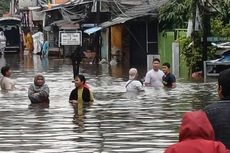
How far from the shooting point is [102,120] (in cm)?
1536

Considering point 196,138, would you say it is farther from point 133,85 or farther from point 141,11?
point 141,11

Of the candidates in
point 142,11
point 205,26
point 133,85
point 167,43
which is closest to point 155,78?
point 133,85

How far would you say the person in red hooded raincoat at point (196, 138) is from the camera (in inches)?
221

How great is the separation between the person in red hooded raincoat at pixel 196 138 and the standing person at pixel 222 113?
2.66ft

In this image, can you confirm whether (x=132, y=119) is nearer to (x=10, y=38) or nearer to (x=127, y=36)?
(x=127, y=36)

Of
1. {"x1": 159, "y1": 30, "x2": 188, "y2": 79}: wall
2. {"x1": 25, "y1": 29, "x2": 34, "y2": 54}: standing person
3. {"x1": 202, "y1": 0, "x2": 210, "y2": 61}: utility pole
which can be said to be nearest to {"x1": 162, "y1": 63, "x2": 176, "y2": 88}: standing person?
{"x1": 202, "y1": 0, "x2": 210, "y2": 61}: utility pole

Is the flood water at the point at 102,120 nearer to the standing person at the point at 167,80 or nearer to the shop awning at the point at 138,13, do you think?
the standing person at the point at 167,80

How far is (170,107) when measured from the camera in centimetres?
1792

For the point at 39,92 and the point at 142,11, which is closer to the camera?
the point at 39,92

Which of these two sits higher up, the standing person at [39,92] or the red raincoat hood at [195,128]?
the red raincoat hood at [195,128]

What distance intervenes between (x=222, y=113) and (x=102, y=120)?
8.87 metres

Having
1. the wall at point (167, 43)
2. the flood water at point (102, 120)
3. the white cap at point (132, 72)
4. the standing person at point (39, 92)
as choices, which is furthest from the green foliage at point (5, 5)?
the standing person at point (39, 92)

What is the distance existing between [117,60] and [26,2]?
125 ft

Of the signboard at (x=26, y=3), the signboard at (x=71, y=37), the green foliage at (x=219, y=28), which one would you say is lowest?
the signboard at (x=71, y=37)
